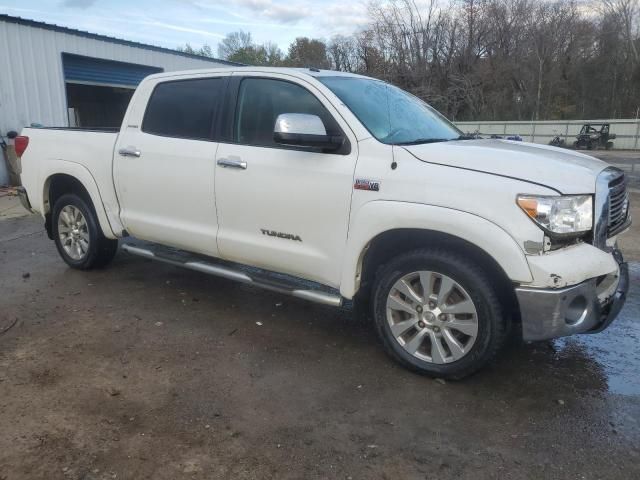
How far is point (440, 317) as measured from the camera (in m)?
3.29

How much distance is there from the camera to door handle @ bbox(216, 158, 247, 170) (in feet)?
12.8

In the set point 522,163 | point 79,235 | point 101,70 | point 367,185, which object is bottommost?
point 79,235

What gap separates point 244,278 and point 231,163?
2.89 ft

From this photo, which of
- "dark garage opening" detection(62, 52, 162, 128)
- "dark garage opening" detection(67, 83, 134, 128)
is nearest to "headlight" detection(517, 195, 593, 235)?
"dark garage opening" detection(62, 52, 162, 128)

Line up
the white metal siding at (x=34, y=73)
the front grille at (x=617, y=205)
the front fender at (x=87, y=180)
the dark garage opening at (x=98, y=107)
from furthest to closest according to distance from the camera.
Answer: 1. the dark garage opening at (x=98, y=107)
2. the white metal siding at (x=34, y=73)
3. the front fender at (x=87, y=180)
4. the front grille at (x=617, y=205)

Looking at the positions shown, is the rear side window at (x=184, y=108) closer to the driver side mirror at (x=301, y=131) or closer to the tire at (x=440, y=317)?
the driver side mirror at (x=301, y=131)

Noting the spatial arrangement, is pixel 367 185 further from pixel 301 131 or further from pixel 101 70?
pixel 101 70

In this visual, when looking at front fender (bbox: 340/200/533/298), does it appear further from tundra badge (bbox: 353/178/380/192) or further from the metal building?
the metal building

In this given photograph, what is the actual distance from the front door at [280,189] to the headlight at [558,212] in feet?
3.68

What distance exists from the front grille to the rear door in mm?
2771

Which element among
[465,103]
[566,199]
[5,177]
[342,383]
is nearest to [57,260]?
[342,383]

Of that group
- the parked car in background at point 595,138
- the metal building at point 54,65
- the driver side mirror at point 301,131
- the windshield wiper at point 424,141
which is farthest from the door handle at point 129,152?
the parked car in background at point 595,138

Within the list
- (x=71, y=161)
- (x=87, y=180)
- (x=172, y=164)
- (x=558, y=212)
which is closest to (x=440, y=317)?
(x=558, y=212)

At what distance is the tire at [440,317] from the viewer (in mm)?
3102
